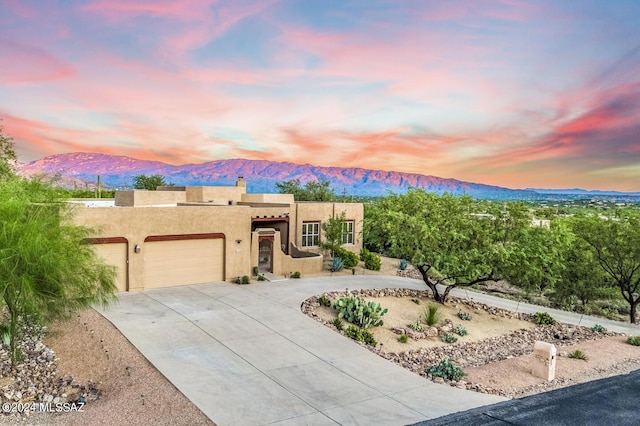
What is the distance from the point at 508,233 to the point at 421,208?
4.12m

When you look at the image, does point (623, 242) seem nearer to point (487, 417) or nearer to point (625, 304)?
point (625, 304)

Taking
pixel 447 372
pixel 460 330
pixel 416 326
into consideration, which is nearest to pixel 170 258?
pixel 416 326

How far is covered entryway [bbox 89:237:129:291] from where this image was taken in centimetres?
Answer: 1828

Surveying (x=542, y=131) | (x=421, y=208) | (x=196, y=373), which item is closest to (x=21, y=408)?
(x=196, y=373)

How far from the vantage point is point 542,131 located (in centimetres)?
4172

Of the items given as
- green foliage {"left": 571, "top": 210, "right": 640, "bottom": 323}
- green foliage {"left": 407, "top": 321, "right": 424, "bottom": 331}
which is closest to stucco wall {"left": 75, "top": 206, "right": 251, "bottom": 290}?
Result: green foliage {"left": 407, "top": 321, "right": 424, "bottom": 331}

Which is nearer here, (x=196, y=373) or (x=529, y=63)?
(x=196, y=373)

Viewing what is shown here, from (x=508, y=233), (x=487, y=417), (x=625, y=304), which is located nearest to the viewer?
(x=487, y=417)

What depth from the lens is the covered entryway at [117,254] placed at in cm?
1828

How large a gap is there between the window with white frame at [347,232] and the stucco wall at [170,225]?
9187 millimetres

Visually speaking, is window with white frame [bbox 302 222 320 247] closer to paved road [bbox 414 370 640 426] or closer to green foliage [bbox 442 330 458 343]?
green foliage [bbox 442 330 458 343]

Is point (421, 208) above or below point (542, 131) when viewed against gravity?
below

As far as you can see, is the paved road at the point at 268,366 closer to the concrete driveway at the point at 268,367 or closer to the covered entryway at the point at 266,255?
the concrete driveway at the point at 268,367

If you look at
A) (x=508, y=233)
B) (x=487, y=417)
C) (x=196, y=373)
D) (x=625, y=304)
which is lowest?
(x=625, y=304)
